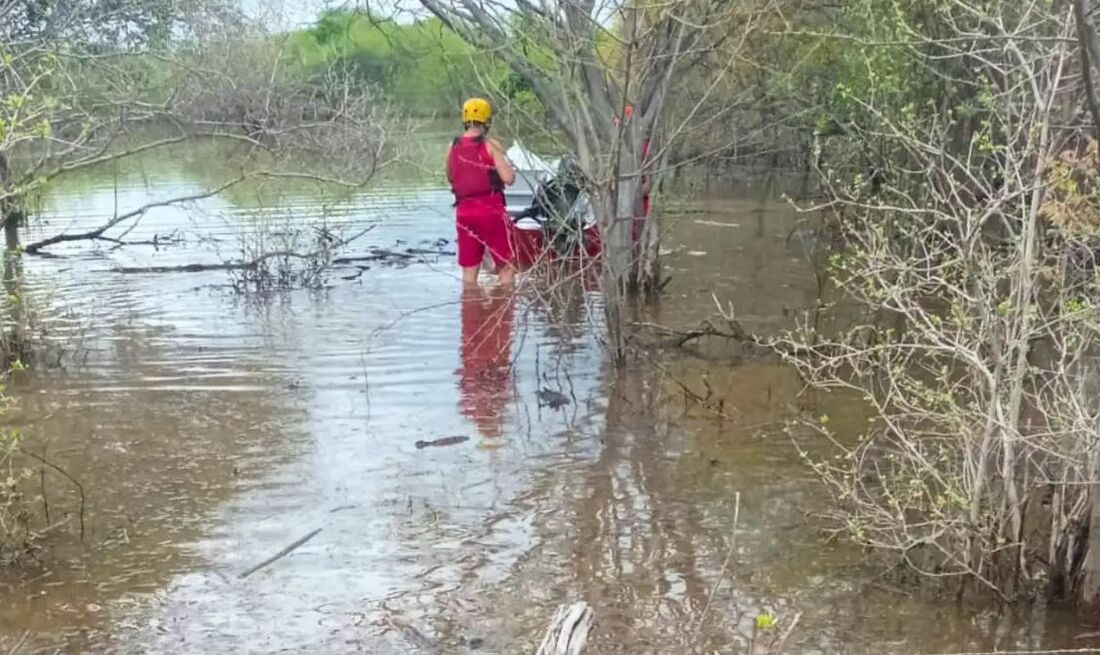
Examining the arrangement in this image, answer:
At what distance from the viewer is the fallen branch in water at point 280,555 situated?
5.78 m

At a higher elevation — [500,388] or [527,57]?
[527,57]

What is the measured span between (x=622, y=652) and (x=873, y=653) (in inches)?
36.8

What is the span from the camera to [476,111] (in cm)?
1091

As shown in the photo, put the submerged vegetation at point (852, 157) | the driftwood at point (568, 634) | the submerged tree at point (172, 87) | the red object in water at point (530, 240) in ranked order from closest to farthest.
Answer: the driftwood at point (568, 634)
the submerged vegetation at point (852, 157)
the submerged tree at point (172, 87)
the red object in water at point (530, 240)

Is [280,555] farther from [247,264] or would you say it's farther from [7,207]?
[247,264]

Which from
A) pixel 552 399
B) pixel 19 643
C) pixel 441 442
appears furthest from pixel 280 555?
pixel 552 399

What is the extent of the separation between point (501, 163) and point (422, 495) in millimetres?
4825

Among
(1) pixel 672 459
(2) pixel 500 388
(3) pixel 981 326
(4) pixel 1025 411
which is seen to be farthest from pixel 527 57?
(3) pixel 981 326

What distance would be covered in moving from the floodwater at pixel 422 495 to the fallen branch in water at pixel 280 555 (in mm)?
39

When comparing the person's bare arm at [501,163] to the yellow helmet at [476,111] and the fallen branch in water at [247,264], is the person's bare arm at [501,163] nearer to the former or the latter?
the yellow helmet at [476,111]

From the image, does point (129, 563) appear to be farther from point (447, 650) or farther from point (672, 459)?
point (672, 459)

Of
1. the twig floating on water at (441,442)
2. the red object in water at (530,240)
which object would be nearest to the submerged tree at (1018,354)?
the twig floating on water at (441,442)

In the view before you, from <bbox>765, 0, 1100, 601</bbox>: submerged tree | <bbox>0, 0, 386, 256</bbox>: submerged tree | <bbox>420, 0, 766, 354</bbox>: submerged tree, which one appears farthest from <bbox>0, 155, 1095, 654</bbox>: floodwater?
<bbox>0, 0, 386, 256</bbox>: submerged tree

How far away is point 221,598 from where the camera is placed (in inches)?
217
